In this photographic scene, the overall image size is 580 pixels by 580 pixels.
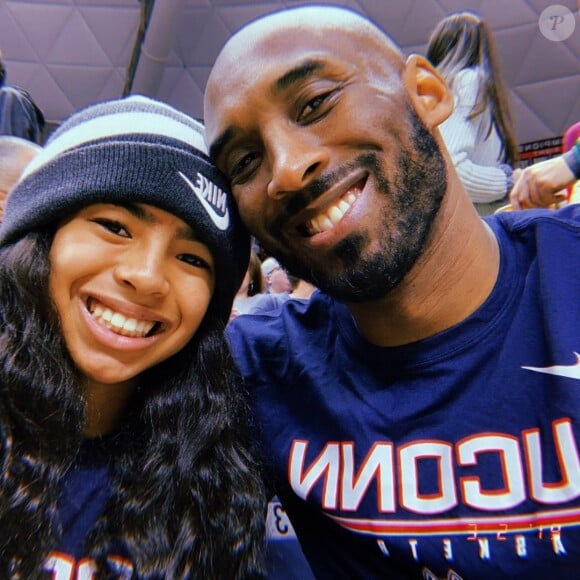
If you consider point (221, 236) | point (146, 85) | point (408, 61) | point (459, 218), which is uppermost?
point (408, 61)

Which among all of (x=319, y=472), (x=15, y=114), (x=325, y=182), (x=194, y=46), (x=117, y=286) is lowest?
(x=194, y=46)

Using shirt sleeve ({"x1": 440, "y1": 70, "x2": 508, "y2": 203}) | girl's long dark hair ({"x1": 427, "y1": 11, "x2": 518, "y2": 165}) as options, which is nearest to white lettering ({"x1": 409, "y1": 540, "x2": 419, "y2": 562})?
shirt sleeve ({"x1": 440, "y1": 70, "x2": 508, "y2": 203})

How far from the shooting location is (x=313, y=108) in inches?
42.1

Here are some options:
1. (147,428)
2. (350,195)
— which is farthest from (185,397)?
(350,195)

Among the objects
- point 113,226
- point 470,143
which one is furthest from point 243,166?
point 470,143

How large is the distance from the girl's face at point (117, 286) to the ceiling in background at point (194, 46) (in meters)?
5.64

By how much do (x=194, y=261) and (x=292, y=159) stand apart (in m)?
0.32

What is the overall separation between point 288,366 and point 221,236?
0.35m

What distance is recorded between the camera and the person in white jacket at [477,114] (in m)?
1.88

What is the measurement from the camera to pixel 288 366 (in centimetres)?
125

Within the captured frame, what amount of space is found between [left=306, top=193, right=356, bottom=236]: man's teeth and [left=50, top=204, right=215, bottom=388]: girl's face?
0.90ft

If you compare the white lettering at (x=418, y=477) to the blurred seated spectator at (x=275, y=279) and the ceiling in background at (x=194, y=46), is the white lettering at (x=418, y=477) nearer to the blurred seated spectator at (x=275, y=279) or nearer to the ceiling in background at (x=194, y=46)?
the blurred seated spectator at (x=275, y=279)

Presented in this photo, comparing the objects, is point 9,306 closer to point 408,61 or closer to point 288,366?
point 288,366

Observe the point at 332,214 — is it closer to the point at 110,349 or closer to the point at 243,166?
the point at 243,166
